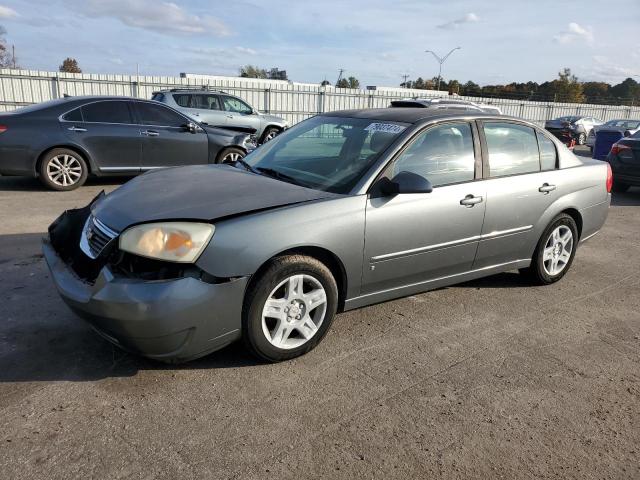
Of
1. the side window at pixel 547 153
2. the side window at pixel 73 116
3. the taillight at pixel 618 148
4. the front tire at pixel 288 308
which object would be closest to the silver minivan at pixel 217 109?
the side window at pixel 73 116

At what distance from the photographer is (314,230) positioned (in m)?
3.29

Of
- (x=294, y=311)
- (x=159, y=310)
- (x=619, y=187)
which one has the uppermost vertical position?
(x=159, y=310)

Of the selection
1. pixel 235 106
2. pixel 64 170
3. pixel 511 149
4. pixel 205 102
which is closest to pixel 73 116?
pixel 64 170

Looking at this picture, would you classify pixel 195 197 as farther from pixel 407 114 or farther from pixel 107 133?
pixel 107 133

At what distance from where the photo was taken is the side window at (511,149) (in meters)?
4.38

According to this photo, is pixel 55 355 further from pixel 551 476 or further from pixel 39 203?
pixel 39 203

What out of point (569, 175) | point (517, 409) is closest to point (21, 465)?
point (517, 409)

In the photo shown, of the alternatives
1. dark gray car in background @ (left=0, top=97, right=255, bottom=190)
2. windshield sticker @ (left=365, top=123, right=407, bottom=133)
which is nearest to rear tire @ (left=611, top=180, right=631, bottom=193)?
dark gray car in background @ (left=0, top=97, right=255, bottom=190)

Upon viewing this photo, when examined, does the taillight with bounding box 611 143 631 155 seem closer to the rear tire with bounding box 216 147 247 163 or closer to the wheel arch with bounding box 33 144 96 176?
the rear tire with bounding box 216 147 247 163

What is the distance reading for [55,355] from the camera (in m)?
3.32

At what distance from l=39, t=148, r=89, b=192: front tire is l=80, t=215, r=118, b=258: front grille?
5.54 meters

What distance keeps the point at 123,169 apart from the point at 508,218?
671 cm

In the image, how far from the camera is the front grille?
3.18 metres

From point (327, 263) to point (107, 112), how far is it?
6685 mm
